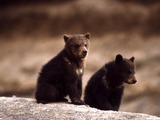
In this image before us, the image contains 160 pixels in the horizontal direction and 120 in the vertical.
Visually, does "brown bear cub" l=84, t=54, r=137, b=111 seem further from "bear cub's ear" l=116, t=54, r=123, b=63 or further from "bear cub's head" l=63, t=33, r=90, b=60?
"bear cub's head" l=63, t=33, r=90, b=60

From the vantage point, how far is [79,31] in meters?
24.4

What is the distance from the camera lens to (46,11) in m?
25.1

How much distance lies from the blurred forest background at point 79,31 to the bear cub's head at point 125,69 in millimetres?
10665

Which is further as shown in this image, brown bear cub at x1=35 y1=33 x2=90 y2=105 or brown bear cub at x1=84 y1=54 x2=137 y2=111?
brown bear cub at x1=84 y1=54 x2=137 y2=111

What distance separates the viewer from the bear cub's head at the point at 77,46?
1050 cm

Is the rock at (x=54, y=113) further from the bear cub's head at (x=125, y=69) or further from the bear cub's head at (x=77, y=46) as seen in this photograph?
the bear cub's head at (x=125, y=69)

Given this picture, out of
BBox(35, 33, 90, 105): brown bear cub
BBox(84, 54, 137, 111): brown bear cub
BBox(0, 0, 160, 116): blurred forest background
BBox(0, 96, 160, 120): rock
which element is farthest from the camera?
BBox(0, 0, 160, 116): blurred forest background

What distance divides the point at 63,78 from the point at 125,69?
3.98ft

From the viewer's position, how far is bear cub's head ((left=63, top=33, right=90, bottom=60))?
10.5m

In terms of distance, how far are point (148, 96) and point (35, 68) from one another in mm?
4735

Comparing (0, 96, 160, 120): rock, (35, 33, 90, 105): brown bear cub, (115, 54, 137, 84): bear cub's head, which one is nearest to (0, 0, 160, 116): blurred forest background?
(115, 54, 137, 84): bear cub's head

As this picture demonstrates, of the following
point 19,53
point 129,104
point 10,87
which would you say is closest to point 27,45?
point 19,53

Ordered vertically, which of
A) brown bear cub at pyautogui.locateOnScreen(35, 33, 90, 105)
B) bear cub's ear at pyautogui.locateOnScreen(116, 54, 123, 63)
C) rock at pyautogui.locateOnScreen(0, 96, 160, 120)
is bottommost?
rock at pyautogui.locateOnScreen(0, 96, 160, 120)

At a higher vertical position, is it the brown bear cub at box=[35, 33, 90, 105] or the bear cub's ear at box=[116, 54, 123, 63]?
the bear cub's ear at box=[116, 54, 123, 63]
